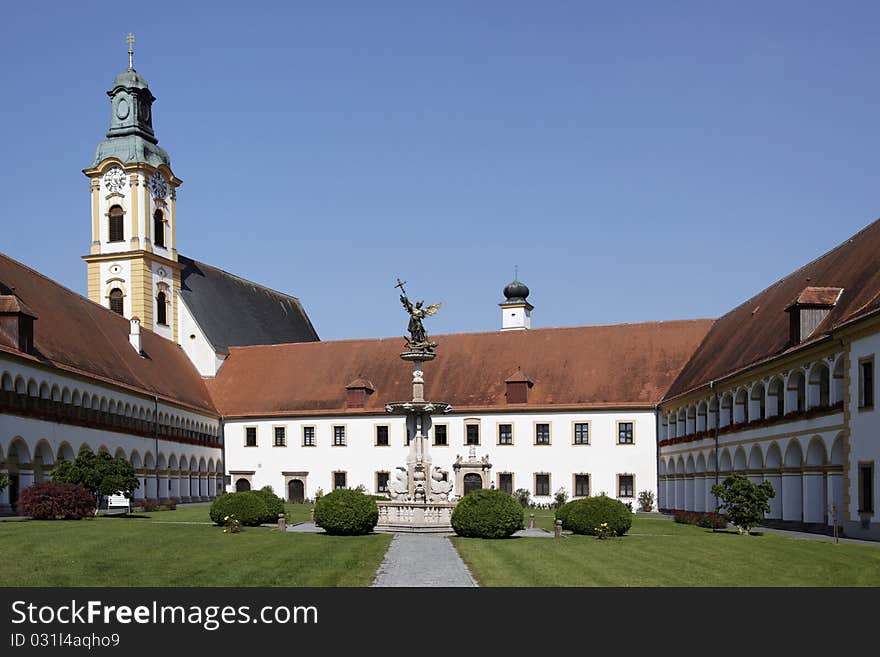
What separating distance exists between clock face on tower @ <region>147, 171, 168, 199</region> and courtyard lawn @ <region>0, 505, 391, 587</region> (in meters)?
43.4

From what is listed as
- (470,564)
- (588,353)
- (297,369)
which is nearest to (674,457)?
(588,353)

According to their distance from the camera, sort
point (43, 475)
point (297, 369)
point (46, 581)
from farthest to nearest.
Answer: point (297, 369) < point (43, 475) < point (46, 581)

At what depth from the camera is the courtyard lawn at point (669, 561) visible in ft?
63.9

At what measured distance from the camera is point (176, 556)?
23203 mm

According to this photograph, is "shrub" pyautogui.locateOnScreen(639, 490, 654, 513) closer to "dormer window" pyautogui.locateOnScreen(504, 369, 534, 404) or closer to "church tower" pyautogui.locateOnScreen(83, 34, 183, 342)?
"dormer window" pyautogui.locateOnScreen(504, 369, 534, 404)

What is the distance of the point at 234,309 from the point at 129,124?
15.6m

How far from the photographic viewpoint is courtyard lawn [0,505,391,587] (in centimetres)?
1872

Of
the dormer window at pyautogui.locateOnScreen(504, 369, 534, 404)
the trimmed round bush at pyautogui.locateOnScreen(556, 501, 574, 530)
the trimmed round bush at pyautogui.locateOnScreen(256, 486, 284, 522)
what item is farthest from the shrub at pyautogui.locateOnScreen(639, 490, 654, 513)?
the trimmed round bush at pyautogui.locateOnScreen(256, 486, 284, 522)

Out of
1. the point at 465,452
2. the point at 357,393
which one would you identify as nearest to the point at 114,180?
the point at 357,393

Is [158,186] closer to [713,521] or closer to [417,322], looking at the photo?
[417,322]

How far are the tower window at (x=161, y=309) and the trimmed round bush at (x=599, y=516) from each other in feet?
148
